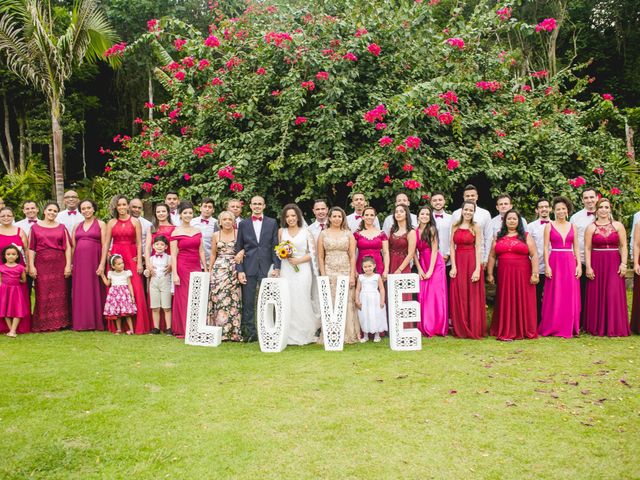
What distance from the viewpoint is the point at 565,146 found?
33.4 feet

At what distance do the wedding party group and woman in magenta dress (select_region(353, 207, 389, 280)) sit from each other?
0.05ft

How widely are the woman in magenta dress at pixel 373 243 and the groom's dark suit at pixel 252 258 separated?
1190 millimetres

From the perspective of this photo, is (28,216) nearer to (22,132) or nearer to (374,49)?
(374,49)

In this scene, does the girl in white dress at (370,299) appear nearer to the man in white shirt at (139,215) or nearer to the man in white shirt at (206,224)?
the man in white shirt at (206,224)

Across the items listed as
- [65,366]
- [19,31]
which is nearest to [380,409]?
[65,366]

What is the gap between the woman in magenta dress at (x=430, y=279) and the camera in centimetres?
844

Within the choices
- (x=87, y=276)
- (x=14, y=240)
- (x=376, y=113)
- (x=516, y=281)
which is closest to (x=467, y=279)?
(x=516, y=281)

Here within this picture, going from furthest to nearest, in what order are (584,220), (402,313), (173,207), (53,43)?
(53,43)
(173,207)
(584,220)
(402,313)

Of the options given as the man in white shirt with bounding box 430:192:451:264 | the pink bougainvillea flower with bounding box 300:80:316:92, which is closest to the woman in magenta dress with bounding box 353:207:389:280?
the man in white shirt with bounding box 430:192:451:264

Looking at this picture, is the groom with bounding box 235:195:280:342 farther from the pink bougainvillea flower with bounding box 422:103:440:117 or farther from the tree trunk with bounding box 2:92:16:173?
the tree trunk with bounding box 2:92:16:173

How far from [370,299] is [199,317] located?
2.32 m

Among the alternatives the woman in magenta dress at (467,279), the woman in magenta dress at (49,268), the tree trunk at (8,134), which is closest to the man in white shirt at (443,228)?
the woman in magenta dress at (467,279)

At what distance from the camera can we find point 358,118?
1004 cm

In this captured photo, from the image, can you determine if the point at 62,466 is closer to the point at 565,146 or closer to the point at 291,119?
the point at 291,119
